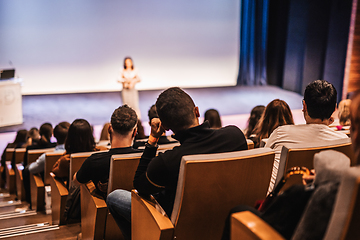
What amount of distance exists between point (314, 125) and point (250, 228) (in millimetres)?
953

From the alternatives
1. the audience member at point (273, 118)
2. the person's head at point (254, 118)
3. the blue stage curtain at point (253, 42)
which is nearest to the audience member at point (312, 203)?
the audience member at point (273, 118)

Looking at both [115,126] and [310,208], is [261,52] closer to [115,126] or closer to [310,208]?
[115,126]

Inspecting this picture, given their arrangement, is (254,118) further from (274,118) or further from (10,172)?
(10,172)

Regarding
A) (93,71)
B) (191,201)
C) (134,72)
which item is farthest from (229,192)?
(93,71)

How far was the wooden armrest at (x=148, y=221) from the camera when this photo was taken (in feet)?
4.44

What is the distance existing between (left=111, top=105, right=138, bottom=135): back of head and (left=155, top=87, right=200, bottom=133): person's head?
1.60ft

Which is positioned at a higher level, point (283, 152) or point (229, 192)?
point (283, 152)

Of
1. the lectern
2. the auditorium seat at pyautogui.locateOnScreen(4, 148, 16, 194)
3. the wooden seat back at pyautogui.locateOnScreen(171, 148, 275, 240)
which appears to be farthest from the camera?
the lectern

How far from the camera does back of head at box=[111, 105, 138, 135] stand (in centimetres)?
196

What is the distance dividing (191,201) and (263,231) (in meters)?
0.37

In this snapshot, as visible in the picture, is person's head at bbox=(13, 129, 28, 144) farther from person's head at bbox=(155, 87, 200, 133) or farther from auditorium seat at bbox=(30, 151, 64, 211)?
person's head at bbox=(155, 87, 200, 133)

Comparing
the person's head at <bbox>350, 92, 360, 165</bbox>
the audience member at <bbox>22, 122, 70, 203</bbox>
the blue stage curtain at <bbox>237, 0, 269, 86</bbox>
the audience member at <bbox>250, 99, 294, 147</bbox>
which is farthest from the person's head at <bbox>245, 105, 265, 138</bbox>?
the blue stage curtain at <bbox>237, 0, 269, 86</bbox>

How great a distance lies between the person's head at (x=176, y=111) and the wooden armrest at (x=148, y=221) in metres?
0.35

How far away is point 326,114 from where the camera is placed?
188cm
